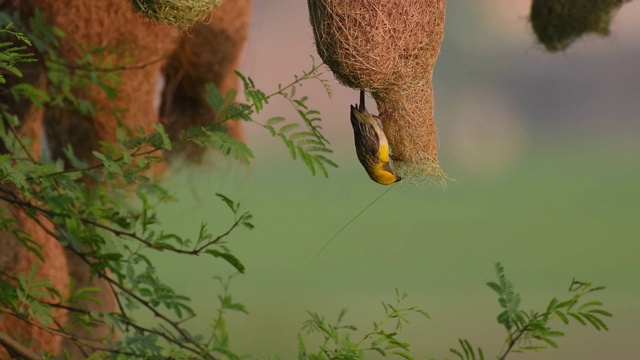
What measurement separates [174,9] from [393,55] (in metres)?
0.36

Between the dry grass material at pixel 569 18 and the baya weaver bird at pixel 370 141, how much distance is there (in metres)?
0.55

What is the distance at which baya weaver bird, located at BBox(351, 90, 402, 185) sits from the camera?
121 centimetres

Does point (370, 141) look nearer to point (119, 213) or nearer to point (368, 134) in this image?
point (368, 134)

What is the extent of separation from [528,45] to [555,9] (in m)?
Result: 0.11

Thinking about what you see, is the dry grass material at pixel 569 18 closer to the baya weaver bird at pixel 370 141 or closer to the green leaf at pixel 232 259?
the baya weaver bird at pixel 370 141

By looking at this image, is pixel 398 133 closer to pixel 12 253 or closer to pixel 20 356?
pixel 20 356

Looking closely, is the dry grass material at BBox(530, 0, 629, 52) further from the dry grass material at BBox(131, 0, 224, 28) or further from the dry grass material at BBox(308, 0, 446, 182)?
the dry grass material at BBox(131, 0, 224, 28)

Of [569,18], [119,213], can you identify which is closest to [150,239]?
[119,213]

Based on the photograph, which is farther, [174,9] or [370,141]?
[174,9]

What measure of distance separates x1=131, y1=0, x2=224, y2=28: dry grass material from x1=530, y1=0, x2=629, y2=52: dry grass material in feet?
2.01

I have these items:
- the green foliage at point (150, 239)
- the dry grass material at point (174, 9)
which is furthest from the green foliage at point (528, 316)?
the dry grass material at point (174, 9)

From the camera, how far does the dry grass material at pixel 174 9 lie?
51.9 inches

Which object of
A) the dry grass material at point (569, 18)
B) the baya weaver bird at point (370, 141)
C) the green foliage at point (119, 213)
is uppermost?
the dry grass material at point (569, 18)

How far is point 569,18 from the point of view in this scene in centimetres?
161
